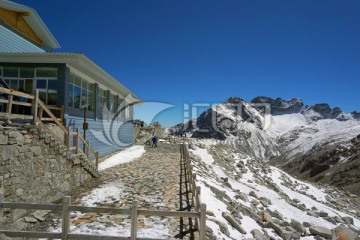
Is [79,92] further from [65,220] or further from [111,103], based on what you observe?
[65,220]

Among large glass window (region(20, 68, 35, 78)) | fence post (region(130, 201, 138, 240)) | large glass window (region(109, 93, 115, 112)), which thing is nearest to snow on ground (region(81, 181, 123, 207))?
fence post (region(130, 201, 138, 240))

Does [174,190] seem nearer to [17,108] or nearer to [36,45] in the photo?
[17,108]

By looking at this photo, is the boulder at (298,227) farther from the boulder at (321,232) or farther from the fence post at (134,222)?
the fence post at (134,222)

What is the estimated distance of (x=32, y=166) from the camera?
820 centimetres

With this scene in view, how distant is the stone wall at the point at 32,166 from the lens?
7250 mm

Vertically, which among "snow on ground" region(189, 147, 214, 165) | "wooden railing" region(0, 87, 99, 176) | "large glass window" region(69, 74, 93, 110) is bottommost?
"snow on ground" region(189, 147, 214, 165)

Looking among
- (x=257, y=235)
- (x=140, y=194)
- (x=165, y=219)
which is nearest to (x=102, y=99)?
(x=140, y=194)

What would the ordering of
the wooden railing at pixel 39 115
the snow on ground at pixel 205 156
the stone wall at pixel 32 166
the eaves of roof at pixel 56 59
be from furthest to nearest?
the snow on ground at pixel 205 156 < the eaves of roof at pixel 56 59 < the wooden railing at pixel 39 115 < the stone wall at pixel 32 166

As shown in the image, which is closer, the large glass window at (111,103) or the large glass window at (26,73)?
the large glass window at (26,73)

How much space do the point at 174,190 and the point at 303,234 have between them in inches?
228

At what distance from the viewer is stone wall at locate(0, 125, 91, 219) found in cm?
725

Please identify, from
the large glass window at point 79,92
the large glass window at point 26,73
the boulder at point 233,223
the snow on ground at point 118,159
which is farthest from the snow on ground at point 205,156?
the large glass window at point 26,73

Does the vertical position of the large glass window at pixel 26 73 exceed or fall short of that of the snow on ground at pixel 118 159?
it exceeds it

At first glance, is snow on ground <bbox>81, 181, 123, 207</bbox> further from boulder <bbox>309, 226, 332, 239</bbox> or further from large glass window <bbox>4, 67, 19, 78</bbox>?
boulder <bbox>309, 226, 332, 239</bbox>
